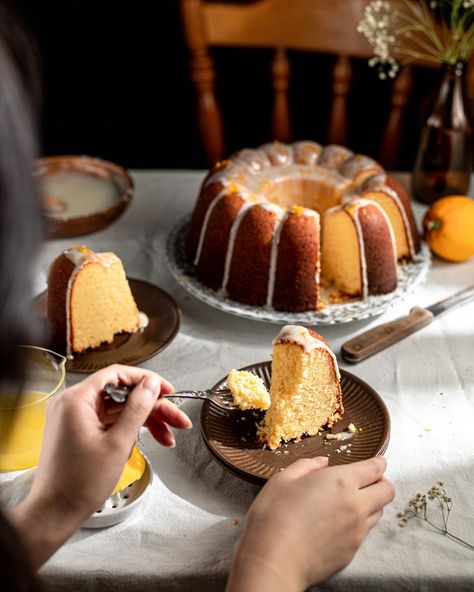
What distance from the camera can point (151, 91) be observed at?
3457mm

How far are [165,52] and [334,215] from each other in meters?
2.00

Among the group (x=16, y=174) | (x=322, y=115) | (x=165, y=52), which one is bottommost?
(x=322, y=115)

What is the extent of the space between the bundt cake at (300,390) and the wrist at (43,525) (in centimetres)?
35

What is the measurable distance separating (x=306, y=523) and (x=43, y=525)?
0.33 m

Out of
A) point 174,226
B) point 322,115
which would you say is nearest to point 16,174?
point 174,226

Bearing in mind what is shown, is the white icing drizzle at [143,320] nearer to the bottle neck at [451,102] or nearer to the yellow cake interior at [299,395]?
the yellow cake interior at [299,395]

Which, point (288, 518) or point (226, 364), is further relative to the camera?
point (226, 364)

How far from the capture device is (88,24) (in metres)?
3.34

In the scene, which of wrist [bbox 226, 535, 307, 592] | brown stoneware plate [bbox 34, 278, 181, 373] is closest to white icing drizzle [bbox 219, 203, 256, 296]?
brown stoneware plate [bbox 34, 278, 181, 373]

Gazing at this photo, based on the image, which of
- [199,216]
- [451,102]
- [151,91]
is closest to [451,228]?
[451,102]

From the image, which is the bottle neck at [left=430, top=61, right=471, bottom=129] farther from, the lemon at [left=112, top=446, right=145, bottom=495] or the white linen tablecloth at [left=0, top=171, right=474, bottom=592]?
the lemon at [left=112, top=446, right=145, bottom=495]

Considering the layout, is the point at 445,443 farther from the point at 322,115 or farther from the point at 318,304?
the point at 322,115

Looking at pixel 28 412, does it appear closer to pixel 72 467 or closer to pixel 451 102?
pixel 72 467

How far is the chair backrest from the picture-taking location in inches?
86.9
